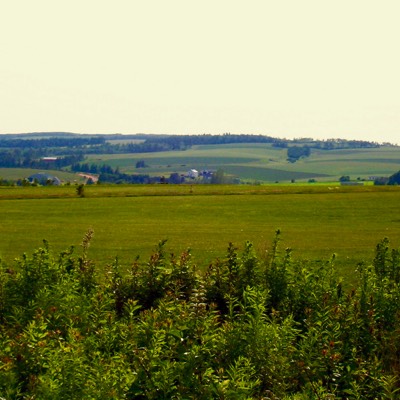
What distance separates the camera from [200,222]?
1487 inches

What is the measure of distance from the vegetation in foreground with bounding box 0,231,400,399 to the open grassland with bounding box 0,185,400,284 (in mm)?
9599

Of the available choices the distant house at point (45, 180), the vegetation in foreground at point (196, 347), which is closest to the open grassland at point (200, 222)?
the vegetation in foreground at point (196, 347)

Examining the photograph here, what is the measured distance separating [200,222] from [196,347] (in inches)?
1170

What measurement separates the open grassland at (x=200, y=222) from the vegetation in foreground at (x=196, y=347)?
9.60 metres

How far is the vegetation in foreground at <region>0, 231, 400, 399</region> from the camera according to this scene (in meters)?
7.41

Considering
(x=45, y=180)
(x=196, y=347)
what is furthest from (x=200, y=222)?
(x=45, y=180)

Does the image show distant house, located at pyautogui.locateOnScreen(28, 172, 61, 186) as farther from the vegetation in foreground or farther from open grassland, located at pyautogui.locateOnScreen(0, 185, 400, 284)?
the vegetation in foreground

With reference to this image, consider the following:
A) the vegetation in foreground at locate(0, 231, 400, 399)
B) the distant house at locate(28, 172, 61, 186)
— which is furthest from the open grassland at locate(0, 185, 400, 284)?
the distant house at locate(28, 172, 61, 186)

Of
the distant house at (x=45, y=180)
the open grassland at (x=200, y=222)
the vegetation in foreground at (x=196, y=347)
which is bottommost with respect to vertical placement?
the distant house at (x=45, y=180)

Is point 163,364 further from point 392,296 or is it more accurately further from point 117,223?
point 117,223

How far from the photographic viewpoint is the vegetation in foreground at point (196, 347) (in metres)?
7.41

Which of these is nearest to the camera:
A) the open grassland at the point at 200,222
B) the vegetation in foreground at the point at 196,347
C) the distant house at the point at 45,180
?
the vegetation in foreground at the point at 196,347

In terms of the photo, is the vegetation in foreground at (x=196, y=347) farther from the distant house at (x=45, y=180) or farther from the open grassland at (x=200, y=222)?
the distant house at (x=45, y=180)

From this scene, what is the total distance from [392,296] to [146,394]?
5.16 metres
